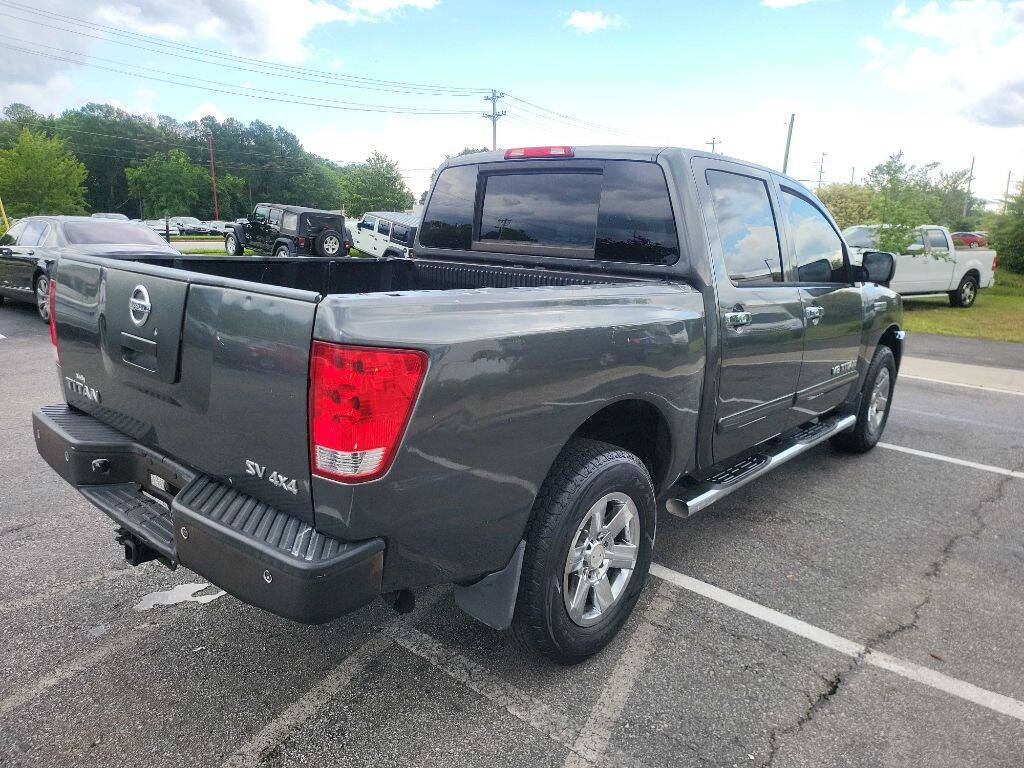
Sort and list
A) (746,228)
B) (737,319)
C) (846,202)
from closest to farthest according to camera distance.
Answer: (737,319)
(746,228)
(846,202)

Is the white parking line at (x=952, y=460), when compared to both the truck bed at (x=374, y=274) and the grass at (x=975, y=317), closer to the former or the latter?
the truck bed at (x=374, y=274)

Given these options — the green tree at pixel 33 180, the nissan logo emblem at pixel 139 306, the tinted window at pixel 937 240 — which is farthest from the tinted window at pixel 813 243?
the green tree at pixel 33 180

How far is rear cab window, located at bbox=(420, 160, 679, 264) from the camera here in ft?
10.3

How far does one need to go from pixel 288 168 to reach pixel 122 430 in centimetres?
10755

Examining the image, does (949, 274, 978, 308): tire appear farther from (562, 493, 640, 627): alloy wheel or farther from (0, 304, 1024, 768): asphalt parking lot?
(562, 493, 640, 627): alloy wheel

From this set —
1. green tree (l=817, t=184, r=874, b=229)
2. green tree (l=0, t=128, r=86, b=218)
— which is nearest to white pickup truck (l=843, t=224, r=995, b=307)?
green tree (l=817, t=184, r=874, b=229)

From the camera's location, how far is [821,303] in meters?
4.00

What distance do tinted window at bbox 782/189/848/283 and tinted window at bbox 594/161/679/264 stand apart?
1.18 metres

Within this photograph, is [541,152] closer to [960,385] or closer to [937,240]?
[960,385]

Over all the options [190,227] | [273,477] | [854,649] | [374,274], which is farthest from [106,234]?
[190,227]

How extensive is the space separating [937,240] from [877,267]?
1442 cm

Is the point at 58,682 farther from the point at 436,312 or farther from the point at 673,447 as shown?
the point at 673,447

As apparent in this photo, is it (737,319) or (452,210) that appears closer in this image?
(737,319)

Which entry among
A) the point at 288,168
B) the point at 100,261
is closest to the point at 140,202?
the point at 288,168
